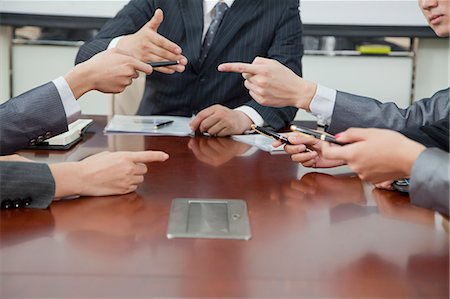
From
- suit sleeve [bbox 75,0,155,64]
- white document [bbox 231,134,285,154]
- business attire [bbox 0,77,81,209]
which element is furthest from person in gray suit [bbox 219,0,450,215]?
suit sleeve [bbox 75,0,155,64]

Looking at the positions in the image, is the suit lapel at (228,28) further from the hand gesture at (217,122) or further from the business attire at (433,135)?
the business attire at (433,135)

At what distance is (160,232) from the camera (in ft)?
3.34

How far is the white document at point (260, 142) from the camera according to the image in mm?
1752

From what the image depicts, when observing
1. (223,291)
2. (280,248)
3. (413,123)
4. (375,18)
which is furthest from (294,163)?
(375,18)

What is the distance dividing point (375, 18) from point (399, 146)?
248 centimetres

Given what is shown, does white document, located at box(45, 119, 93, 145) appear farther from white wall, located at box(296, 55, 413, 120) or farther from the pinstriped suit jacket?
white wall, located at box(296, 55, 413, 120)

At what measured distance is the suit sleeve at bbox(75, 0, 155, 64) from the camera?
89.8 inches

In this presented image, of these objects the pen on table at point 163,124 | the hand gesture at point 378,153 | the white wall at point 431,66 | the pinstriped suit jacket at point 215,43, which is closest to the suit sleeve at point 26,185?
the hand gesture at point 378,153

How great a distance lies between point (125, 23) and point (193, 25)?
0.93 feet

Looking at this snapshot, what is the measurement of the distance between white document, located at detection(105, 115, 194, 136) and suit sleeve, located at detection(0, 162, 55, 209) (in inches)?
30.5

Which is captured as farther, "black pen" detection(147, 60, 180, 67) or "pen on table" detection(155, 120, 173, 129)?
"pen on table" detection(155, 120, 173, 129)

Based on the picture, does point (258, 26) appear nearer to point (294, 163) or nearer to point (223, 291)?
point (294, 163)

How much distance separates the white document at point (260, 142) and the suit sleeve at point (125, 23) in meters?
0.71

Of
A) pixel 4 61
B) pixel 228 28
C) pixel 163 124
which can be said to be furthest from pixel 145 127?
pixel 4 61
